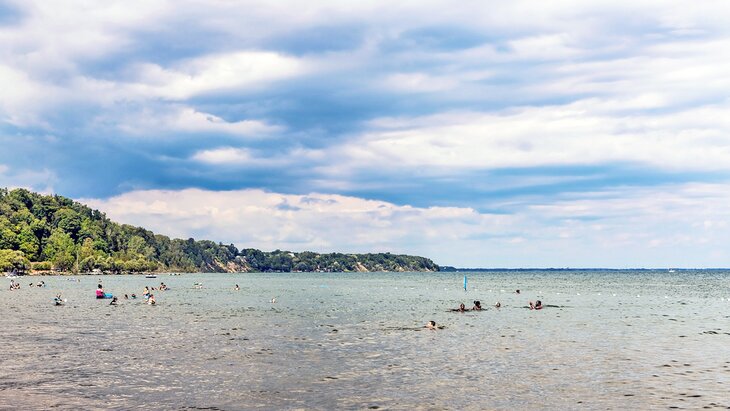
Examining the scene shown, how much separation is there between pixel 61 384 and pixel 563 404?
29904 mm

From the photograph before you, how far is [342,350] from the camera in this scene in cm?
5397

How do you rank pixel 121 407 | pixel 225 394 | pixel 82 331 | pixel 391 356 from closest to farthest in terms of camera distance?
pixel 121 407, pixel 225 394, pixel 391 356, pixel 82 331

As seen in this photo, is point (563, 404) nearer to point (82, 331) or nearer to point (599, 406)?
point (599, 406)

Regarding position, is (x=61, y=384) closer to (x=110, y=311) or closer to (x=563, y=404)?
(x=563, y=404)

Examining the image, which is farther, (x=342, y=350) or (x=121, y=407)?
(x=342, y=350)

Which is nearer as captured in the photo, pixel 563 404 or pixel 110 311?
pixel 563 404

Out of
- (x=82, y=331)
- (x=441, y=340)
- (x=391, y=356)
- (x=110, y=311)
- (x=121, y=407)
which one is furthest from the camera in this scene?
(x=110, y=311)

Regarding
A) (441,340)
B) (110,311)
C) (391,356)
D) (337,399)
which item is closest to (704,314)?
(441,340)

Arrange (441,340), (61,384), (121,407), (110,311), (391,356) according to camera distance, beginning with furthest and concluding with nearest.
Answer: (110,311)
(441,340)
(391,356)
(61,384)
(121,407)

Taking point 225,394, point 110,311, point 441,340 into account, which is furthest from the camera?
point 110,311

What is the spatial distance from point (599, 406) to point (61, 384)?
104 feet

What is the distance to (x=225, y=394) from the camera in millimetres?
36438

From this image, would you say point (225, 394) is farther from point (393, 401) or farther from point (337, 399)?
point (393, 401)

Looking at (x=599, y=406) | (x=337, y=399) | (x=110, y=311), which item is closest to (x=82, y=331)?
(x=110, y=311)
